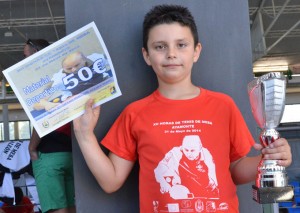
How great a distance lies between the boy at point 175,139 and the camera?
3.96 feet

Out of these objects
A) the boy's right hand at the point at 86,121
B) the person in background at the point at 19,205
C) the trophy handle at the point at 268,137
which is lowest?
the person in background at the point at 19,205

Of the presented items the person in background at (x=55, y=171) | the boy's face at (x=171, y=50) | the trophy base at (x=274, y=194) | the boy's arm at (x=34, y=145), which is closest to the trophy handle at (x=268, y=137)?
the trophy base at (x=274, y=194)

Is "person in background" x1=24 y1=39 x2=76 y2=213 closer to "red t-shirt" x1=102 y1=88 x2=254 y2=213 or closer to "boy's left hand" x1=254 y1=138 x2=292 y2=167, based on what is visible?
"red t-shirt" x1=102 y1=88 x2=254 y2=213

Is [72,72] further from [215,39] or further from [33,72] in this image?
[215,39]

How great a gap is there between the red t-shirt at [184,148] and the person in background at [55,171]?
0.84m

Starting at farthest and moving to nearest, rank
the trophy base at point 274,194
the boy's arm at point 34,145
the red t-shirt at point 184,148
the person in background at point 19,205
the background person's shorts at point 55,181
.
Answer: the person in background at point 19,205 < the boy's arm at point 34,145 < the background person's shorts at point 55,181 < the red t-shirt at point 184,148 < the trophy base at point 274,194

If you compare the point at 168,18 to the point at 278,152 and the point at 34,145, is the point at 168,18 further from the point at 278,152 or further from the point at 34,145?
the point at 34,145

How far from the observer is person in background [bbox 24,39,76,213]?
6.90 ft

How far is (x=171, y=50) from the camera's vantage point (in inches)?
49.0

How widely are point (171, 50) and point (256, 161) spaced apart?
39 centimetres

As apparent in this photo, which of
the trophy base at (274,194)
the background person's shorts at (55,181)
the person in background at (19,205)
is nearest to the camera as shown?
the trophy base at (274,194)

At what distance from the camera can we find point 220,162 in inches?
48.9

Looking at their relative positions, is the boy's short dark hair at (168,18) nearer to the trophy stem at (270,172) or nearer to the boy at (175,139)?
the boy at (175,139)

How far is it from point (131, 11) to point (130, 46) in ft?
0.39
